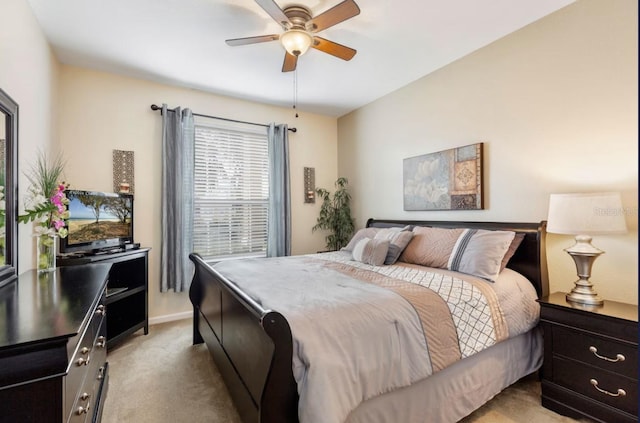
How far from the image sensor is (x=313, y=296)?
186 cm

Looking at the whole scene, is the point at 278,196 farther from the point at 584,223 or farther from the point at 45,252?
the point at 584,223

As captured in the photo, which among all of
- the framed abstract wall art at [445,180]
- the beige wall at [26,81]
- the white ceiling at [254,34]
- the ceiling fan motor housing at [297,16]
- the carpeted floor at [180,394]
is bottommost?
the carpeted floor at [180,394]

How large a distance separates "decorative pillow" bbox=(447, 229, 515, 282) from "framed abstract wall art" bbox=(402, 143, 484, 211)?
51 centimetres

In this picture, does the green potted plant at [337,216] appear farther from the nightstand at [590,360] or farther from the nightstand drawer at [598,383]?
the nightstand drawer at [598,383]

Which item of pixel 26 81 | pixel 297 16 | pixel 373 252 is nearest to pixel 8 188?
pixel 26 81

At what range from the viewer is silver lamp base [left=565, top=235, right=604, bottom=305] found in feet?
6.79

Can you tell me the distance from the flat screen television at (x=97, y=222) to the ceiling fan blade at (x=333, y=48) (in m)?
2.34

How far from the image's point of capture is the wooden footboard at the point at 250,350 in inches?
55.1

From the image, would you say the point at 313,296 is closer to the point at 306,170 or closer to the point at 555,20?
the point at 555,20

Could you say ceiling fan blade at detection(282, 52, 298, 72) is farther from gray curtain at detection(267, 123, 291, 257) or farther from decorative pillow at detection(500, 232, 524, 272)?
decorative pillow at detection(500, 232, 524, 272)

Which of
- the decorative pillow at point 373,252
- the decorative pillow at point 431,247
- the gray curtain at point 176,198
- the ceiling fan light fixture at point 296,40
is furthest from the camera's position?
the gray curtain at point 176,198

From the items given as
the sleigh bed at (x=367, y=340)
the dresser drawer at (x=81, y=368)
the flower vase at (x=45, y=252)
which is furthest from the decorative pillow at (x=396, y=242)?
the flower vase at (x=45, y=252)

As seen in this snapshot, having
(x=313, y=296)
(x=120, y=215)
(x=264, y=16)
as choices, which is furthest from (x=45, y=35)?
(x=313, y=296)

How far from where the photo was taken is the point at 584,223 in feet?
6.63
